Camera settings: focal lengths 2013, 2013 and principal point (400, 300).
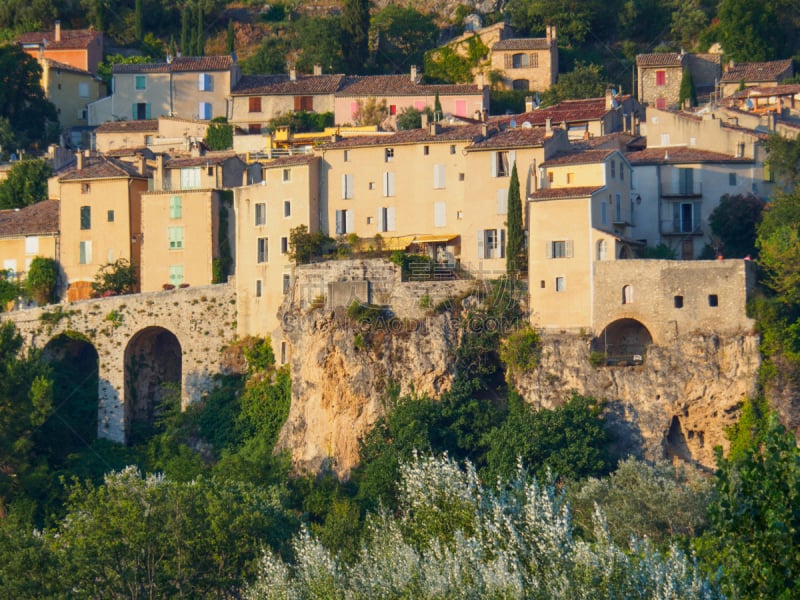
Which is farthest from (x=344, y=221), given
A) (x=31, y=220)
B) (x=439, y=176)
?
(x=31, y=220)

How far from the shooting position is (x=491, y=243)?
62.5m

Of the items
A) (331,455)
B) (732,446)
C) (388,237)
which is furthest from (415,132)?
(732,446)

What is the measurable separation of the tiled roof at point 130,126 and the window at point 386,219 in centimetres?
2010

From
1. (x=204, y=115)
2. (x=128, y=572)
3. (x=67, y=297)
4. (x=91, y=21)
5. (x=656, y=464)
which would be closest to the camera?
(x=128, y=572)

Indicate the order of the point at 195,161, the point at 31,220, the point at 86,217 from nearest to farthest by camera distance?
the point at 195,161 → the point at 86,217 → the point at 31,220

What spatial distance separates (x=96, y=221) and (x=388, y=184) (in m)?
11.4

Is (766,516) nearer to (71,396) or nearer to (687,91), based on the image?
(71,396)

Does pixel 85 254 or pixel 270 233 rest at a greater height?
pixel 270 233

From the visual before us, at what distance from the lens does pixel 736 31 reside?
280ft

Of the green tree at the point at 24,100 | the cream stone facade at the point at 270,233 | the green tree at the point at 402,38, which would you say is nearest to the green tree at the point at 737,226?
the cream stone facade at the point at 270,233

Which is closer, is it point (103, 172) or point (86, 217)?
point (86, 217)

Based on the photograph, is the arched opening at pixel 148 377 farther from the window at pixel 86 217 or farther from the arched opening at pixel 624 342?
the arched opening at pixel 624 342

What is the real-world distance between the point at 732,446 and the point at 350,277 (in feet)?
42.8

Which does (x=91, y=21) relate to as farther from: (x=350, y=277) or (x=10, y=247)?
(x=350, y=277)
